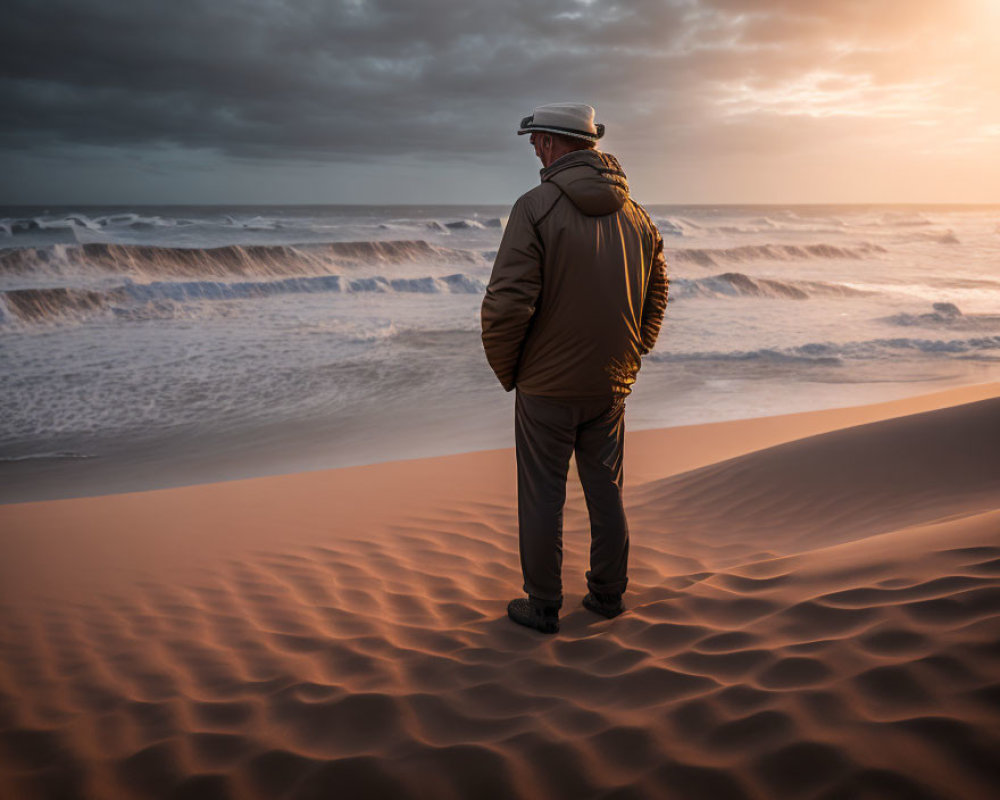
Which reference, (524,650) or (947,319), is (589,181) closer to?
(524,650)

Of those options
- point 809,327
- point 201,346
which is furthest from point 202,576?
point 809,327

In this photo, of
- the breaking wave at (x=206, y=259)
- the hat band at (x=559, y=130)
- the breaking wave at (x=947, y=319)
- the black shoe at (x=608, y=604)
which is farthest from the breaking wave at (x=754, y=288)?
the black shoe at (x=608, y=604)

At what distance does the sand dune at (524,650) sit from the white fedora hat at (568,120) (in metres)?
2.11

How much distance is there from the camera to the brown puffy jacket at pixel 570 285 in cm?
270

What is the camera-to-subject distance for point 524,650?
2830 mm

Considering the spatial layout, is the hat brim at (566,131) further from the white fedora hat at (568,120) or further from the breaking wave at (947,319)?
the breaking wave at (947,319)

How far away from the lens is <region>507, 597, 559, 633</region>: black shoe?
3.00 metres

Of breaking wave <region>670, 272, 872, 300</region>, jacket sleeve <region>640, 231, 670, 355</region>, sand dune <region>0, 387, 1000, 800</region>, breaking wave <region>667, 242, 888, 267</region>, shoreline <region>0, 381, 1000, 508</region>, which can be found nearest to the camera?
sand dune <region>0, 387, 1000, 800</region>

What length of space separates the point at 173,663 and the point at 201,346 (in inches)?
440

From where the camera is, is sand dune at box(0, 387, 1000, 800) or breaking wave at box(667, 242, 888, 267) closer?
sand dune at box(0, 387, 1000, 800)

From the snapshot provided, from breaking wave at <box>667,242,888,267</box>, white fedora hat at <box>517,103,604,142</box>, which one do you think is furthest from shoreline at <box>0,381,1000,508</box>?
breaking wave at <box>667,242,888,267</box>

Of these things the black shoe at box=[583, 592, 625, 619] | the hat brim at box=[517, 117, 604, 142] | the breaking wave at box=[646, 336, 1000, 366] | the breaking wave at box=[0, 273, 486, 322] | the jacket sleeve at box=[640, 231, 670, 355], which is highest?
the breaking wave at box=[0, 273, 486, 322]

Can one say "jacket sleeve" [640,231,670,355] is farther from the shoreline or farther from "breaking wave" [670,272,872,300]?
"breaking wave" [670,272,872,300]

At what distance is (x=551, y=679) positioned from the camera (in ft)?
8.37
